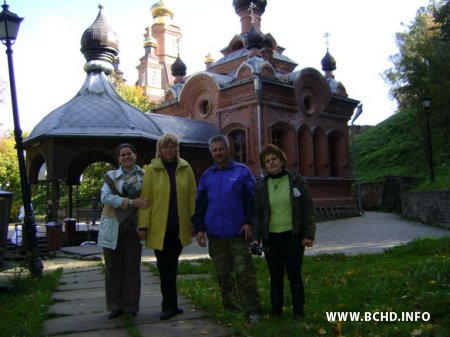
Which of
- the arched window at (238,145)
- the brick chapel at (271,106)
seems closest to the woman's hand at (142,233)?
the brick chapel at (271,106)

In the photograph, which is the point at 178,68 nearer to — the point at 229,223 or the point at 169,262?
the point at 169,262

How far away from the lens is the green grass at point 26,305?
3.96 metres

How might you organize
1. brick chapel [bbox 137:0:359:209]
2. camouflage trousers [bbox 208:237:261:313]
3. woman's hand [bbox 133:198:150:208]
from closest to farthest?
camouflage trousers [bbox 208:237:261:313] < woman's hand [bbox 133:198:150:208] < brick chapel [bbox 137:0:359:209]

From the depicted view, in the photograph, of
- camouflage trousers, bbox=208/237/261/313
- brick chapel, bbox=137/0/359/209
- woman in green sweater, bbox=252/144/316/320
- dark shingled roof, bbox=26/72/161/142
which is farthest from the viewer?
brick chapel, bbox=137/0/359/209

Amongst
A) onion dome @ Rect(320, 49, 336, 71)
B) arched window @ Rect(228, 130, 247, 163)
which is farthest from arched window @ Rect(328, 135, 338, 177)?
arched window @ Rect(228, 130, 247, 163)

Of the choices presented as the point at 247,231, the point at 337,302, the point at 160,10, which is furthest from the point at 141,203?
the point at 160,10

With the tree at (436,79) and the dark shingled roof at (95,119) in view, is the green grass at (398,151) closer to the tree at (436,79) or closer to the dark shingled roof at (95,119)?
the tree at (436,79)

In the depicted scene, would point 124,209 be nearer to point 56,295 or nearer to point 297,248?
point 297,248

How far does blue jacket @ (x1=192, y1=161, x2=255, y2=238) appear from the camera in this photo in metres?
4.18

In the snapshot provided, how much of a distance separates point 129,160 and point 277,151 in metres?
1.50

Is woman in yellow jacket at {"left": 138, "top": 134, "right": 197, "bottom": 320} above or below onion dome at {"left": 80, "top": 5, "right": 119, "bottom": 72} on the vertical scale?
below

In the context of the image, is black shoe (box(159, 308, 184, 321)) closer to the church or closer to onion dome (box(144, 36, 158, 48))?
the church

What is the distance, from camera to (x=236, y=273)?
13.6 ft

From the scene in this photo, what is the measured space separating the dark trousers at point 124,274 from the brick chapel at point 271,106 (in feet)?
42.8
